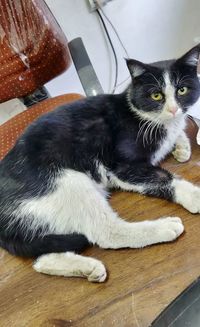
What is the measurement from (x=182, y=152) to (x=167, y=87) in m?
0.16

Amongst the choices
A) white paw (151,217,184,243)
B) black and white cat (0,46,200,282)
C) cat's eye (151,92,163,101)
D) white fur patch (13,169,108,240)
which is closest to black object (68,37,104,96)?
black and white cat (0,46,200,282)

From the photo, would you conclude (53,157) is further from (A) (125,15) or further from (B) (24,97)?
(A) (125,15)

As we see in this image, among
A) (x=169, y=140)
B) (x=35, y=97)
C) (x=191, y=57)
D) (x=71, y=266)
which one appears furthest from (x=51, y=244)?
(x=35, y=97)

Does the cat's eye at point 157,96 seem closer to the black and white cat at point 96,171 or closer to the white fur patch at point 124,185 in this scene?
the black and white cat at point 96,171

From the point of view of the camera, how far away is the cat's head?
0.75 meters

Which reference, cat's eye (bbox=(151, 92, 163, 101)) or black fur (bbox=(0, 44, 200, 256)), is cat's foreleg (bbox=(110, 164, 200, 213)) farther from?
cat's eye (bbox=(151, 92, 163, 101))

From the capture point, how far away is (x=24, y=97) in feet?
4.02

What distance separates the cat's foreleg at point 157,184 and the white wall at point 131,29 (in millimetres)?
993

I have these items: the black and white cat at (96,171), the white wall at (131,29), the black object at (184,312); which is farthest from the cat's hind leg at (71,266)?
the white wall at (131,29)

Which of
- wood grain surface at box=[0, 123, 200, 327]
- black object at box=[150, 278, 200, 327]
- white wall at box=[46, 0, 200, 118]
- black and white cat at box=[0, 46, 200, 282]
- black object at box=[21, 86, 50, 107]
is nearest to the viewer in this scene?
black object at box=[150, 278, 200, 327]

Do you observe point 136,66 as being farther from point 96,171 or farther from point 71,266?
point 71,266

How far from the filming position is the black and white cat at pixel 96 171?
68cm

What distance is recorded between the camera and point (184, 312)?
13.9 inches

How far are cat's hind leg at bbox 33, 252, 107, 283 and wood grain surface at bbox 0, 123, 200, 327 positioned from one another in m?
0.01
